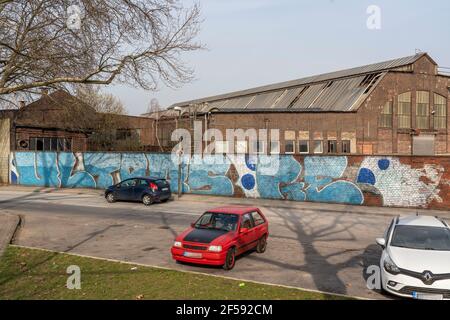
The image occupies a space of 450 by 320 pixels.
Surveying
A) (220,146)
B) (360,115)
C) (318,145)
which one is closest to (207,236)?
Answer: (220,146)

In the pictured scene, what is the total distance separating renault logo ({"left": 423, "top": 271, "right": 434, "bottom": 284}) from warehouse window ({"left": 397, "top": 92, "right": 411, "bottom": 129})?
3906 centimetres

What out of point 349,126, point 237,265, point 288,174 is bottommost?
point 237,265

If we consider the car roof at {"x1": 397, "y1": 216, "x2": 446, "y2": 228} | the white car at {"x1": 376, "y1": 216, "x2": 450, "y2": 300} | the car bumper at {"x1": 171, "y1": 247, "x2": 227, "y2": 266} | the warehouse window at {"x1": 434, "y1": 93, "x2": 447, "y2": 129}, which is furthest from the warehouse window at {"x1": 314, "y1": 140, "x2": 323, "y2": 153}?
the car bumper at {"x1": 171, "y1": 247, "x2": 227, "y2": 266}

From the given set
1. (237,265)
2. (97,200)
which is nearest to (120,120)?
(97,200)

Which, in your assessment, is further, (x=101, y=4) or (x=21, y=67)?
(x=21, y=67)

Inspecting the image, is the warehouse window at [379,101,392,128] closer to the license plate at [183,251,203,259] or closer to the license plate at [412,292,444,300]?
the license plate at [183,251,203,259]

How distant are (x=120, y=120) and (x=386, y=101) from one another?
27.1m

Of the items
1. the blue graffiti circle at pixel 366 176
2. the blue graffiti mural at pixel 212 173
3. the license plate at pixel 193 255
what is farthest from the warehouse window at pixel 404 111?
the license plate at pixel 193 255

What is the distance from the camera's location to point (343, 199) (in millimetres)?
24844

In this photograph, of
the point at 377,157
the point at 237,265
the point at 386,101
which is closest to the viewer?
the point at 237,265

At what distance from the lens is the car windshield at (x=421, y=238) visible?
943 centimetres

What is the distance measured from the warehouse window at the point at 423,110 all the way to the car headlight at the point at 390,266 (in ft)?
133

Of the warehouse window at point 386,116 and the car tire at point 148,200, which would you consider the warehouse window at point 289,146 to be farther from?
the car tire at point 148,200
